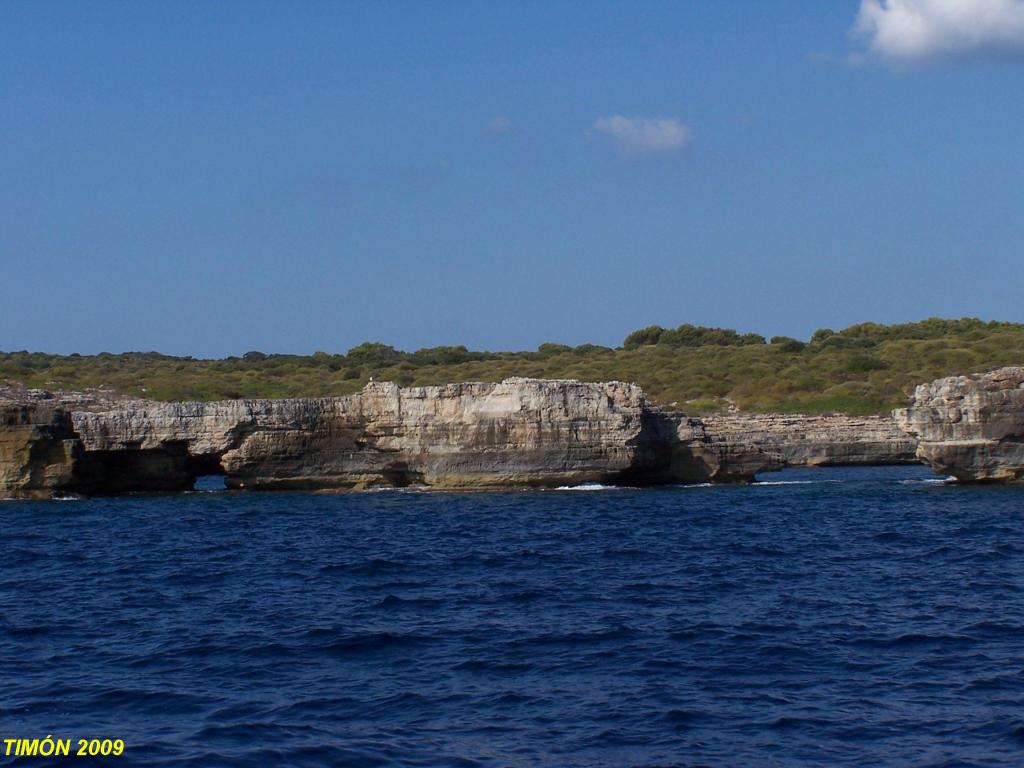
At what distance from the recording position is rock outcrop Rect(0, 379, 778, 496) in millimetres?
35094

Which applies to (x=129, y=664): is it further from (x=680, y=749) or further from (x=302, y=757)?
(x=680, y=749)

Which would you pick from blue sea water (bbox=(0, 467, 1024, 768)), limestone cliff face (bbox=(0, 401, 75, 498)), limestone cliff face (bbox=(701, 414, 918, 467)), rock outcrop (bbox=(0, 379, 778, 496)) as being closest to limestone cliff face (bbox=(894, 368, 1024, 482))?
blue sea water (bbox=(0, 467, 1024, 768))

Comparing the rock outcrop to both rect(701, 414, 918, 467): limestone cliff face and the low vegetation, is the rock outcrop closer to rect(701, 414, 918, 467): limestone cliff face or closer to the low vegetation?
rect(701, 414, 918, 467): limestone cliff face

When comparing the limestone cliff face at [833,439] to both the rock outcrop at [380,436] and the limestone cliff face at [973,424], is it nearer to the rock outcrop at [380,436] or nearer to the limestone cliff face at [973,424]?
the limestone cliff face at [973,424]

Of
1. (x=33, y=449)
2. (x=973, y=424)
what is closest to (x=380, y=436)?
(x=33, y=449)

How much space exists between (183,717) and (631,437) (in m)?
24.2

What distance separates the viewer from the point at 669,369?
80.8 m

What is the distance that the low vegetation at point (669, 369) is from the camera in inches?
2685

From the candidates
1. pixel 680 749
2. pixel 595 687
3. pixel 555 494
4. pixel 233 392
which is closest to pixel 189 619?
pixel 595 687

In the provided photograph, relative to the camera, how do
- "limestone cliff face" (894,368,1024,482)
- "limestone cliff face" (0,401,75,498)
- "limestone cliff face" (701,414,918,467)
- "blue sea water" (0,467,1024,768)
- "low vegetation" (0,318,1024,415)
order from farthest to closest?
"low vegetation" (0,318,1024,415)
"limestone cliff face" (701,414,918,467)
"limestone cliff face" (0,401,75,498)
"limestone cliff face" (894,368,1024,482)
"blue sea water" (0,467,1024,768)

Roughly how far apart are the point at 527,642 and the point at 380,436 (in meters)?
21.7

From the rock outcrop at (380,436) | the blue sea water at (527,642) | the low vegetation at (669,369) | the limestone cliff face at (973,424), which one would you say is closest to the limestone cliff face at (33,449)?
the rock outcrop at (380,436)

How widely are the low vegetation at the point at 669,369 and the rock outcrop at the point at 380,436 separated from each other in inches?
1075

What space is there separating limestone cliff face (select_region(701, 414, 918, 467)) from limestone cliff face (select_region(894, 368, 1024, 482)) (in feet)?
59.7
